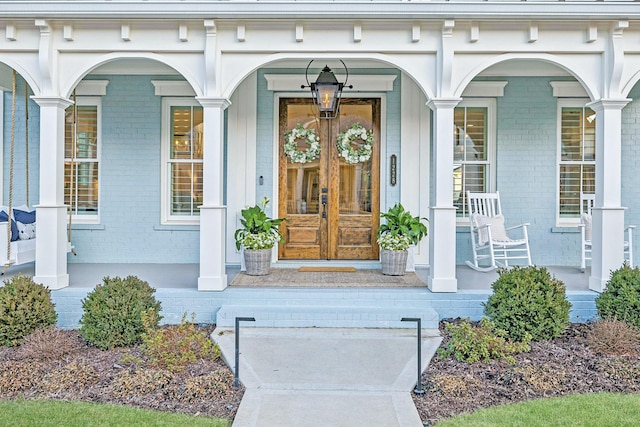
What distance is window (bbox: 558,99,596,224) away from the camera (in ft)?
23.1

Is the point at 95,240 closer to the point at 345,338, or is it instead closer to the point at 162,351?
the point at 162,351

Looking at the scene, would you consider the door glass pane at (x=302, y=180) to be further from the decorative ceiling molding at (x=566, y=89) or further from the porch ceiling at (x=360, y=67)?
the decorative ceiling molding at (x=566, y=89)

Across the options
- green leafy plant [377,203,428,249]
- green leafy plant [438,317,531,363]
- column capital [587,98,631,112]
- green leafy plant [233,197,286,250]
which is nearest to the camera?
green leafy plant [438,317,531,363]

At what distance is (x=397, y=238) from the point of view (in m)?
6.04

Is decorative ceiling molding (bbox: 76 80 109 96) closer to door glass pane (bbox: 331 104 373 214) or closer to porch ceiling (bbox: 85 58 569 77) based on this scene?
porch ceiling (bbox: 85 58 569 77)

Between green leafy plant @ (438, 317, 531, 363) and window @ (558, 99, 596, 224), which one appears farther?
window @ (558, 99, 596, 224)

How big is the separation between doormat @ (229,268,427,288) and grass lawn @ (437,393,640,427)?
7.48ft

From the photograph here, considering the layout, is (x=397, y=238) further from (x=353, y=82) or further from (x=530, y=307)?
(x=353, y=82)

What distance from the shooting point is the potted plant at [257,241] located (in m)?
5.94

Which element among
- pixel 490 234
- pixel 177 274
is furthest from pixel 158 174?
pixel 490 234

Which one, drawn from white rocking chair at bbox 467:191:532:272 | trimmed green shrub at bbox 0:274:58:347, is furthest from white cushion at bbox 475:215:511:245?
trimmed green shrub at bbox 0:274:58:347

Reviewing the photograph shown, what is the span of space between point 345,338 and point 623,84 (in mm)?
3944

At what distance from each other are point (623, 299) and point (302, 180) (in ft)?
13.5

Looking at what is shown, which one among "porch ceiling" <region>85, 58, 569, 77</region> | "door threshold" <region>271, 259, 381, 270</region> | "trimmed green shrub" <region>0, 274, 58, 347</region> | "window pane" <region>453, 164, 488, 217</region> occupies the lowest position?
"trimmed green shrub" <region>0, 274, 58, 347</region>
